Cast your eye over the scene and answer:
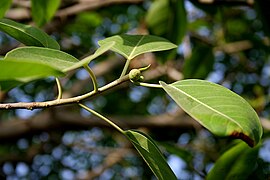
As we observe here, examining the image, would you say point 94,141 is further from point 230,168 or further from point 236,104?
point 236,104

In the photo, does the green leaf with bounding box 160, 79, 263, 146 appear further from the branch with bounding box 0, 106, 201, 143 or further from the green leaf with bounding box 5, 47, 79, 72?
the branch with bounding box 0, 106, 201, 143

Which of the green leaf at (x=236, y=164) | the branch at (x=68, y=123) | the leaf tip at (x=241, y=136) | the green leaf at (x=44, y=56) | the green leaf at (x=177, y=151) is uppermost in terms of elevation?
the green leaf at (x=44, y=56)

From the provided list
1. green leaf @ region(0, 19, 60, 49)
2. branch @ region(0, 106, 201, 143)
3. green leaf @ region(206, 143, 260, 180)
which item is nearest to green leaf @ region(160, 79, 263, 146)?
green leaf @ region(0, 19, 60, 49)

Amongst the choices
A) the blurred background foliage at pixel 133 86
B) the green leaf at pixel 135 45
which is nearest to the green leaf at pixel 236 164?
the blurred background foliage at pixel 133 86

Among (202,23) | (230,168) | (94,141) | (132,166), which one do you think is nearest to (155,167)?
(230,168)

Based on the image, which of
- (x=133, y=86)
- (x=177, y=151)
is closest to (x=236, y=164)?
(x=177, y=151)

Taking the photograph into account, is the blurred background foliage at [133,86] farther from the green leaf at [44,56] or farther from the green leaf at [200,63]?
the green leaf at [44,56]
